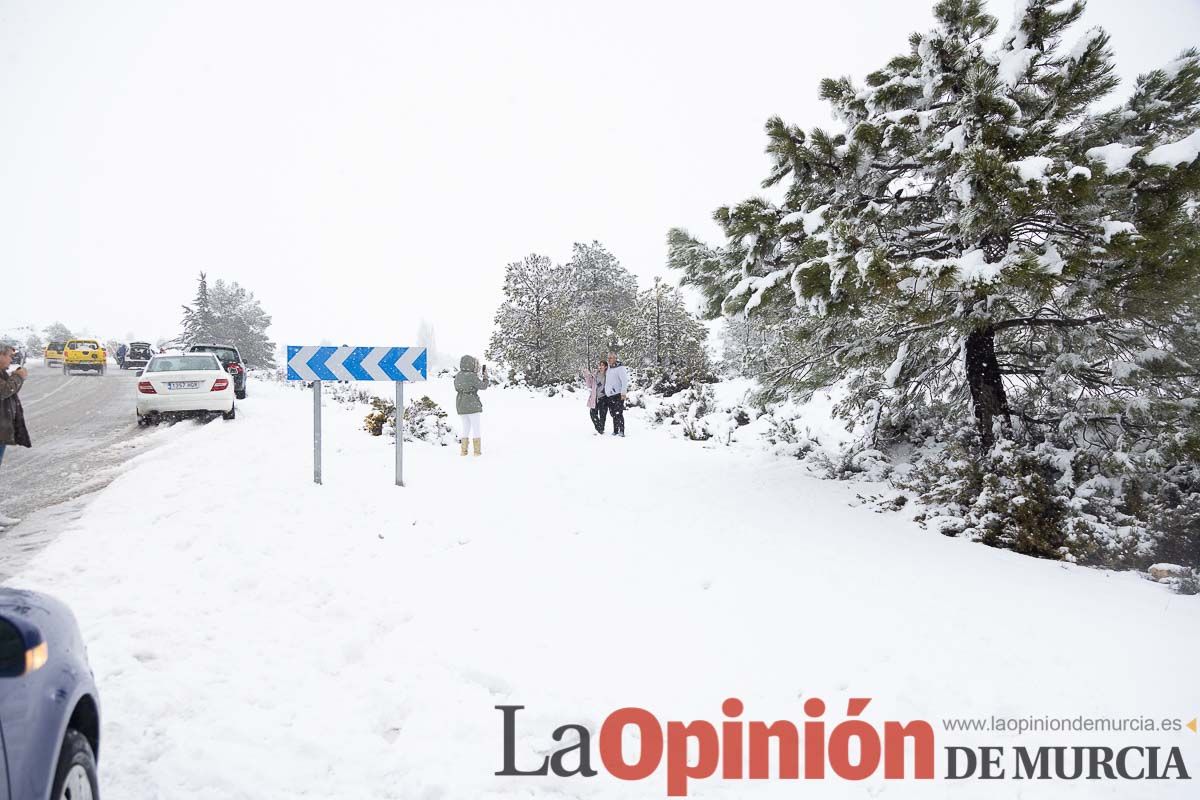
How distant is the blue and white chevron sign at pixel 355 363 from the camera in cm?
805

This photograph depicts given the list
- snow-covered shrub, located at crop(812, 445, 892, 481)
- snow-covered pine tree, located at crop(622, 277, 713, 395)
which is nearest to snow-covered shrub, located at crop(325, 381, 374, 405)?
snow-covered pine tree, located at crop(622, 277, 713, 395)

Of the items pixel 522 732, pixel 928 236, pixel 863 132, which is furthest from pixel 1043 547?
pixel 522 732

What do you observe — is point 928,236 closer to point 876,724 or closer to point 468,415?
point 876,724

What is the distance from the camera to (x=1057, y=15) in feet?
20.8

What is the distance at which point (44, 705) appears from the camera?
181 centimetres

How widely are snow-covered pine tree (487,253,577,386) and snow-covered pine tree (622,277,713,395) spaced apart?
487 cm

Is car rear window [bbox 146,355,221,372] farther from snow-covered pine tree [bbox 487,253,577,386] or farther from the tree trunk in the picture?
snow-covered pine tree [bbox 487,253,577,386]

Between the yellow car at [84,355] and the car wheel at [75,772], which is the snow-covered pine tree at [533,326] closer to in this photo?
the yellow car at [84,355]

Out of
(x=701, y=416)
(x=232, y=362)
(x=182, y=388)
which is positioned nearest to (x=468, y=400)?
(x=701, y=416)

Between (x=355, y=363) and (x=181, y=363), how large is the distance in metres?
8.46

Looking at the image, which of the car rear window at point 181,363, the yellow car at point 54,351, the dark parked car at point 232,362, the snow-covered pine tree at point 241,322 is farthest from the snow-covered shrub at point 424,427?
the snow-covered pine tree at point 241,322

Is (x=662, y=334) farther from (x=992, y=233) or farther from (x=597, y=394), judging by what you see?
(x=992, y=233)

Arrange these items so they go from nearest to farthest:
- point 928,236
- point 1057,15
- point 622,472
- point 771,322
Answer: point 1057,15 → point 928,236 → point 771,322 → point 622,472

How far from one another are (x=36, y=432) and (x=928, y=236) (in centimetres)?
1720
